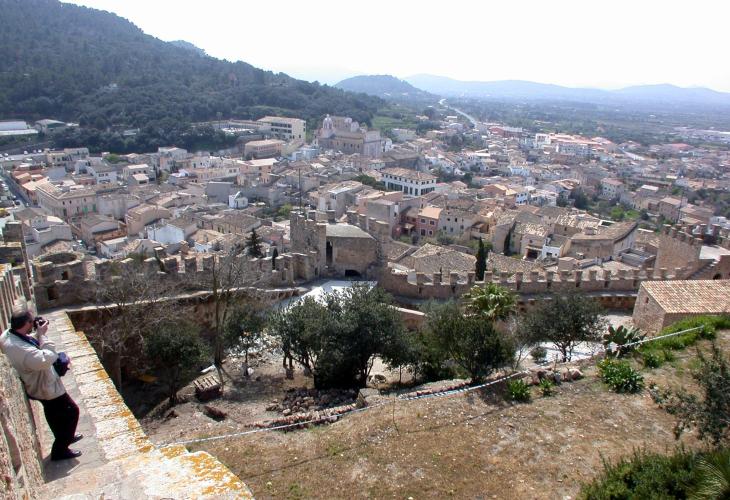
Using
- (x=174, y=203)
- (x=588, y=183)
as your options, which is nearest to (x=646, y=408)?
(x=174, y=203)

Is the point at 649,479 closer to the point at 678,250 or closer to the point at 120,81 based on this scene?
the point at 678,250

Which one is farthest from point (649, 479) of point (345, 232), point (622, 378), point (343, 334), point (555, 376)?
point (345, 232)

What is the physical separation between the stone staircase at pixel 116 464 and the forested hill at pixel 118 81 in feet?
285

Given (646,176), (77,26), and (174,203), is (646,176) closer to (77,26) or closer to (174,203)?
(174,203)

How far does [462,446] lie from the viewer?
24.9ft

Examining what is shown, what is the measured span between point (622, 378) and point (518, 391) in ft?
6.02

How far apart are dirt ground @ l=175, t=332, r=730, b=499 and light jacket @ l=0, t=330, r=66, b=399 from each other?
3.10 meters

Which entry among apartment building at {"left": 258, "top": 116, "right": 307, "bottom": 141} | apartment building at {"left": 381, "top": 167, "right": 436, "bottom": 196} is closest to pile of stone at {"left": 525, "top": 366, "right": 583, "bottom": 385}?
apartment building at {"left": 381, "top": 167, "right": 436, "bottom": 196}

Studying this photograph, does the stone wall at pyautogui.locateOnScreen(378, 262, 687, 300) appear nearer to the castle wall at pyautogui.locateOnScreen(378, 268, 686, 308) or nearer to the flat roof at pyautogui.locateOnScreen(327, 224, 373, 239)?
the castle wall at pyautogui.locateOnScreen(378, 268, 686, 308)

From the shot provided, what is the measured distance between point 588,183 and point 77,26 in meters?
144

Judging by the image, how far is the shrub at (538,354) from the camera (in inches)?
463

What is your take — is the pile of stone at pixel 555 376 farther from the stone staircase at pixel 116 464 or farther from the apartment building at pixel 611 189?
the apartment building at pixel 611 189

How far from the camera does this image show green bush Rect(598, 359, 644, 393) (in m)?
8.75

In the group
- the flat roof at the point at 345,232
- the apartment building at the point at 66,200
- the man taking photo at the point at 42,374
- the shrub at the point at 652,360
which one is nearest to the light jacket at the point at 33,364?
the man taking photo at the point at 42,374
